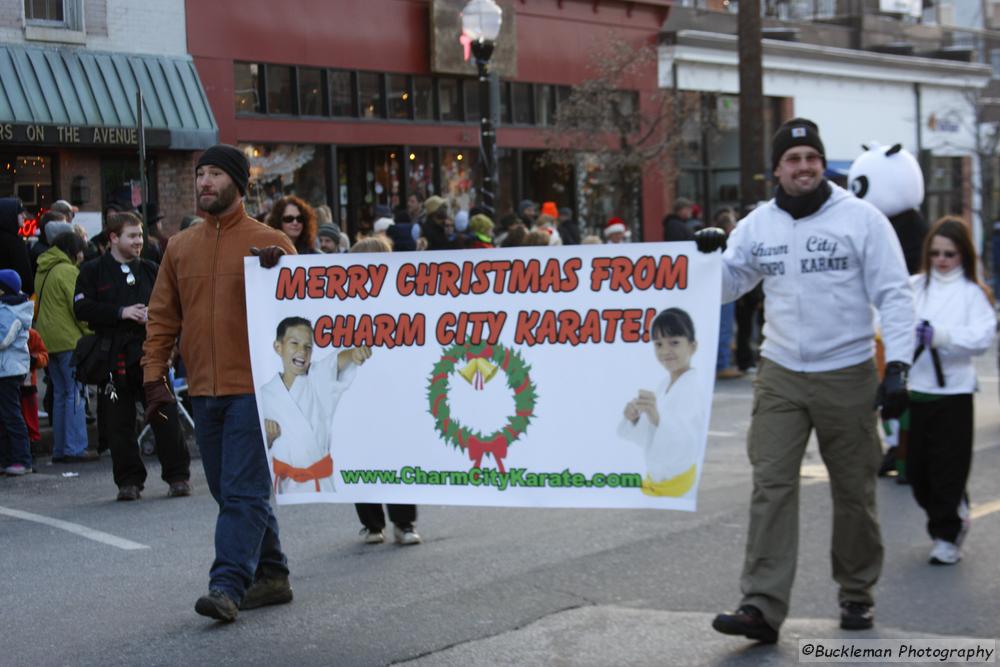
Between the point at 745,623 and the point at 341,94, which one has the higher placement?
the point at 341,94

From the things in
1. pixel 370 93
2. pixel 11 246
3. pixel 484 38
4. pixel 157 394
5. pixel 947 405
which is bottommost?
pixel 947 405

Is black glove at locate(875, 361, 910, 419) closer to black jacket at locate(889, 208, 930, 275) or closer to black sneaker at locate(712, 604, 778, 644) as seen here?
black sneaker at locate(712, 604, 778, 644)

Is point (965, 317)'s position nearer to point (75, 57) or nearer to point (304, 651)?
point (304, 651)

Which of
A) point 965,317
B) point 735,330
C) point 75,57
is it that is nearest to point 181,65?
point 75,57

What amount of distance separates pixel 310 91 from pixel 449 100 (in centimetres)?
317

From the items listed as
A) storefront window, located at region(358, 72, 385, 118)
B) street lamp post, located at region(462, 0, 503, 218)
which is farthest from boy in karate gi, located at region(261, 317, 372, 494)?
storefront window, located at region(358, 72, 385, 118)

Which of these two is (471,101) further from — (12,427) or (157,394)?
(157,394)

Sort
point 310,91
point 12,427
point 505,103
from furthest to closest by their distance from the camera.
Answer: point 505,103 < point 310,91 < point 12,427

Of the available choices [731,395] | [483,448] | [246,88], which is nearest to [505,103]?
[246,88]

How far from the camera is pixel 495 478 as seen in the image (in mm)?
5781

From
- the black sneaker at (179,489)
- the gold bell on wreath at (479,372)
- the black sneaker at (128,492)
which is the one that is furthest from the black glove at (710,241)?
the black sneaker at (128,492)

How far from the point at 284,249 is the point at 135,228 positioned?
350cm

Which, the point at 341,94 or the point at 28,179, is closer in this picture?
the point at 28,179

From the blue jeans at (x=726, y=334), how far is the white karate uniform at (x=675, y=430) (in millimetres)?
11365
